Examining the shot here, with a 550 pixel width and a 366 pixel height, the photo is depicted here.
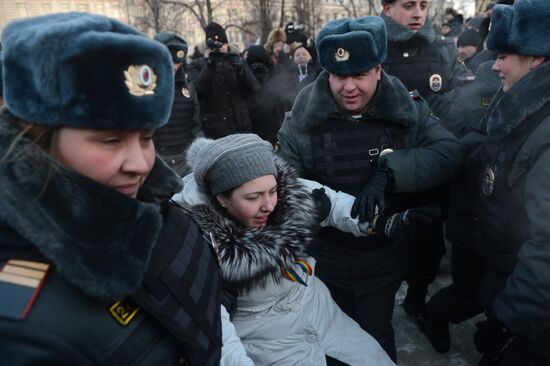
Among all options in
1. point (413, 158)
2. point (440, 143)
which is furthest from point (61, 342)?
point (440, 143)

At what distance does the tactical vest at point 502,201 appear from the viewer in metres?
1.72

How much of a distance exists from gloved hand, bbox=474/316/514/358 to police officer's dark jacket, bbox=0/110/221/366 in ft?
5.62

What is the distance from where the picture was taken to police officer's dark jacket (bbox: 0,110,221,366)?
84 centimetres

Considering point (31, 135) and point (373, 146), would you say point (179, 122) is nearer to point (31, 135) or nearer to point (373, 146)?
point (373, 146)

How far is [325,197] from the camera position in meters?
2.05

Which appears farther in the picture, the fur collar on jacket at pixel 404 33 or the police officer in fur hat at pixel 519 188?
the fur collar on jacket at pixel 404 33

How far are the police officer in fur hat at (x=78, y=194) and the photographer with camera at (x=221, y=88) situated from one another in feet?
13.5

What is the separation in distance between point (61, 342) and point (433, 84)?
300 centimetres

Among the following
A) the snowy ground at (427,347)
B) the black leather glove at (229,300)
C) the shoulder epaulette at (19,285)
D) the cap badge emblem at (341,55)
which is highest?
the cap badge emblem at (341,55)

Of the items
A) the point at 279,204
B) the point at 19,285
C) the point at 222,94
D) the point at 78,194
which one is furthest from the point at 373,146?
the point at 222,94

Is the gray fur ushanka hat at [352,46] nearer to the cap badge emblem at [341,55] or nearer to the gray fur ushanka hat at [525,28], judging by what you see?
the cap badge emblem at [341,55]

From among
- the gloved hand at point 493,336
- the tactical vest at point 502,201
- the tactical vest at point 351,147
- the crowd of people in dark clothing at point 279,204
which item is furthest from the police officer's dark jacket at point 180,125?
the gloved hand at point 493,336

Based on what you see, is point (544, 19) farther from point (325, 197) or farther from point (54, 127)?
point (54, 127)

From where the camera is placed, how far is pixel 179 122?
4402 millimetres
